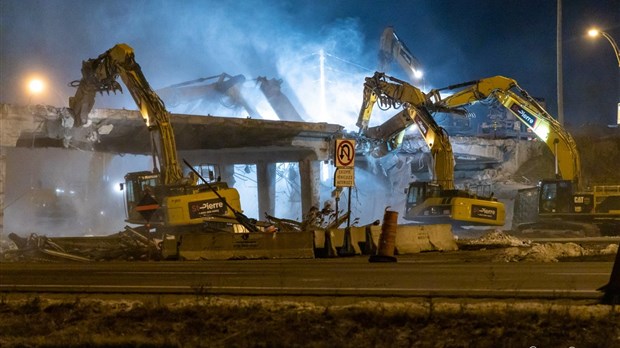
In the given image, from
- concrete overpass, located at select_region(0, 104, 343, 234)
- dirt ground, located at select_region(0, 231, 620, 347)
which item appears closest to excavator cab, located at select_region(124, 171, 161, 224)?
concrete overpass, located at select_region(0, 104, 343, 234)

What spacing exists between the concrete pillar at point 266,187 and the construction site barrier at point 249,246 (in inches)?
936

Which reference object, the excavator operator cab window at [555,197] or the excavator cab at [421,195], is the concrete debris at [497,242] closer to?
the excavator cab at [421,195]

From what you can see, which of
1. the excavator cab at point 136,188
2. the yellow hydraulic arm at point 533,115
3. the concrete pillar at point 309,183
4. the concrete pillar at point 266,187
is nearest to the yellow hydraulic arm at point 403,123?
the yellow hydraulic arm at point 533,115

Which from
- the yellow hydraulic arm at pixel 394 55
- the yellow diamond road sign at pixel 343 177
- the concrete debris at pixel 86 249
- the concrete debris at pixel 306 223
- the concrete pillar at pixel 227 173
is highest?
the yellow hydraulic arm at pixel 394 55

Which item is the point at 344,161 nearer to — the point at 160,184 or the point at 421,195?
the point at 160,184

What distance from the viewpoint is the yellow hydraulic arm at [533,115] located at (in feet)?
84.2

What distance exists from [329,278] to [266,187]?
97.1ft

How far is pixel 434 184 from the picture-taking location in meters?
27.1

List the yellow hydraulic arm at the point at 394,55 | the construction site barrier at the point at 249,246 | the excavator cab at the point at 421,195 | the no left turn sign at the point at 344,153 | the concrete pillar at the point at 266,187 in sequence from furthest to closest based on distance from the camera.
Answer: the yellow hydraulic arm at the point at 394,55, the concrete pillar at the point at 266,187, the excavator cab at the point at 421,195, the no left turn sign at the point at 344,153, the construction site barrier at the point at 249,246

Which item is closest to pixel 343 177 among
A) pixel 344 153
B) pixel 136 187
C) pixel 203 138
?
pixel 344 153

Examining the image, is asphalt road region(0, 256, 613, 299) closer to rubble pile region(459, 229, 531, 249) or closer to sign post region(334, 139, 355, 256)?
sign post region(334, 139, 355, 256)

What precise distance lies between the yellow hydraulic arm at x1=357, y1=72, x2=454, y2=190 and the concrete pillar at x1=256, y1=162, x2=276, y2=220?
29.4 feet

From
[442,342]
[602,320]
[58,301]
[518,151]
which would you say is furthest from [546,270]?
[518,151]

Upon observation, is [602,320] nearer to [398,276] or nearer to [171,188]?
[398,276]
